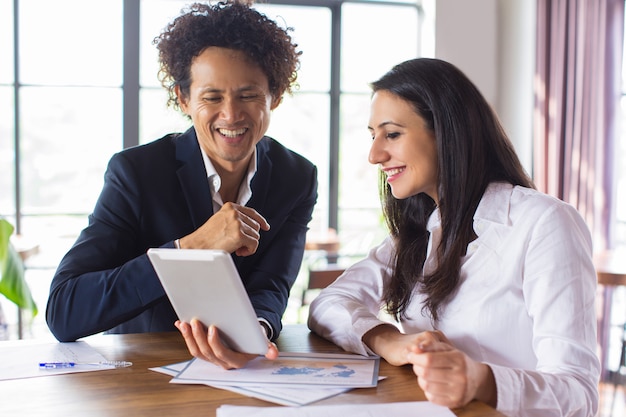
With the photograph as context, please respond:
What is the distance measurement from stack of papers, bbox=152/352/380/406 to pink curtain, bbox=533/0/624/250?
380cm

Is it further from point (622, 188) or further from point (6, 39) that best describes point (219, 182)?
point (6, 39)

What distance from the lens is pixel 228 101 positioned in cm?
180

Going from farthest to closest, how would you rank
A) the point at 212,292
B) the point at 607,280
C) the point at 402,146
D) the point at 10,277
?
the point at 607,280 < the point at 10,277 < the point at 402,146 < the point at 212,292

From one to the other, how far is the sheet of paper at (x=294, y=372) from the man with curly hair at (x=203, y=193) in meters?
0.23

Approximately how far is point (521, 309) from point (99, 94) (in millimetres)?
4601

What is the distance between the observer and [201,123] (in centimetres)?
185

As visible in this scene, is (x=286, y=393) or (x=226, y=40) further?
(x=226, y=40)

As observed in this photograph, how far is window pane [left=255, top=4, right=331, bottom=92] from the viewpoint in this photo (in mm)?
5676

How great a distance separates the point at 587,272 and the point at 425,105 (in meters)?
0.57

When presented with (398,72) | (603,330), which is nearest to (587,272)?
(398,72)

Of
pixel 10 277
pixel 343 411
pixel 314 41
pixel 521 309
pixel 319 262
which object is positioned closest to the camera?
pixel 343 411

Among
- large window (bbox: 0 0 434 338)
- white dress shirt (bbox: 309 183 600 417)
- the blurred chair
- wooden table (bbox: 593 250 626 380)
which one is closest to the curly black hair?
white dress shirt (bbox: 309 183 600 417)

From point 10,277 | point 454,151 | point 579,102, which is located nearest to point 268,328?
point 454,151

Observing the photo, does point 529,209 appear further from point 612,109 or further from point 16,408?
point 612,109
